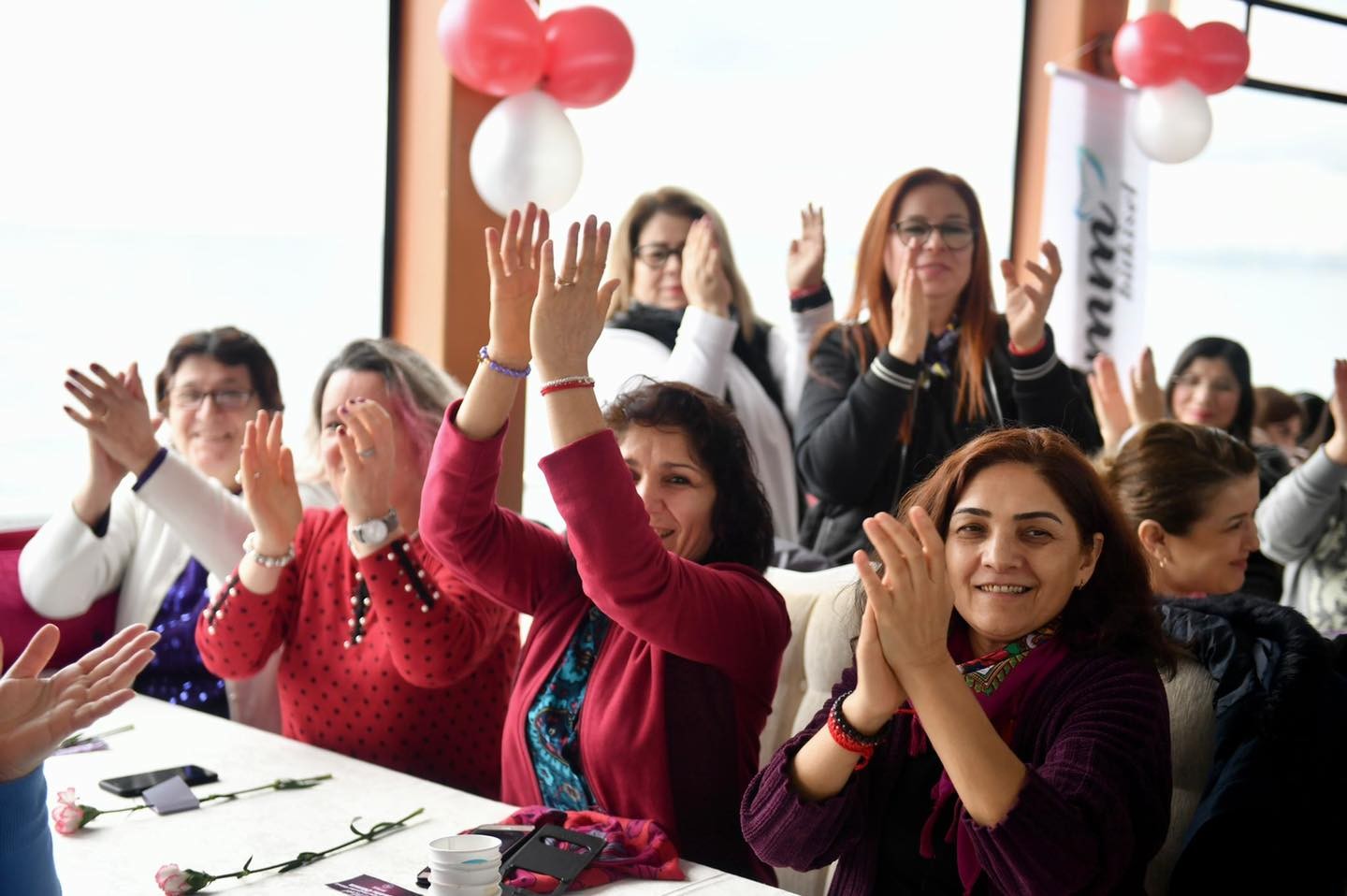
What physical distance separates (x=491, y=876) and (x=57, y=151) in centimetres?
Result: 263

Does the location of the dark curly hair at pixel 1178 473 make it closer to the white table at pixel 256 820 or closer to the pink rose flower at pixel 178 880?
the white table at pixel 256 820

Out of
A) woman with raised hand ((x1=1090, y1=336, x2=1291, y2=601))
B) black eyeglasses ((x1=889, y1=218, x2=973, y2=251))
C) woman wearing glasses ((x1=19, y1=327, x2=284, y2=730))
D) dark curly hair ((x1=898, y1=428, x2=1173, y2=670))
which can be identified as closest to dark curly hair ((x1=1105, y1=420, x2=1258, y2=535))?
dark curly hair ((x1=898, y1=428, x2=1173, y2=670))

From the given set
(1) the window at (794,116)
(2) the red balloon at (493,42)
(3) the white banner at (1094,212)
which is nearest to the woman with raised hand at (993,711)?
(2) the red balloon at (493,42)

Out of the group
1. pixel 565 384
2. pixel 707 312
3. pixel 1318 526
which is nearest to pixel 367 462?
pixel 565 384

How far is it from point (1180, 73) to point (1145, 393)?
209cm

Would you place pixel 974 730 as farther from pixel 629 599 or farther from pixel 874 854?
pixel 629 599

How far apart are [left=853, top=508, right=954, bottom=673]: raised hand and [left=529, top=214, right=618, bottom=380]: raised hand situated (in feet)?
1.73

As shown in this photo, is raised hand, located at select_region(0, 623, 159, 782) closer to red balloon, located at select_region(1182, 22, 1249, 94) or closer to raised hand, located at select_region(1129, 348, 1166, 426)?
raised hand, located at select_region(1129, 348, 1166, 426)

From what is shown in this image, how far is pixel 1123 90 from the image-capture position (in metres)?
5.43

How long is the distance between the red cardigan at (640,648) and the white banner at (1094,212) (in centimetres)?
383

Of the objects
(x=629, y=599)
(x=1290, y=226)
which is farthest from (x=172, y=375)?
(x=1290, y=226)

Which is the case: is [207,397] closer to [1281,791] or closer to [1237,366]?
[1281,791]

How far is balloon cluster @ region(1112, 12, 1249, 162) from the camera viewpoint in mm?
4691

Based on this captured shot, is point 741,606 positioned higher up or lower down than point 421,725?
higher up
